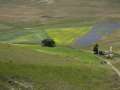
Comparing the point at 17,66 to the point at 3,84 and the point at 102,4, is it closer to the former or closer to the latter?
the point at 3,84

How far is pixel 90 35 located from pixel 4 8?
45.2m

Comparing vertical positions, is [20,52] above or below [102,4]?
above

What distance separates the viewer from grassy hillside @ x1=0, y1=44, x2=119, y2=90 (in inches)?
1496

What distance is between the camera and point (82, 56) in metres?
55.3

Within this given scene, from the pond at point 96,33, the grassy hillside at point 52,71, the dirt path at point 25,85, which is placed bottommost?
the pond at point 96,33

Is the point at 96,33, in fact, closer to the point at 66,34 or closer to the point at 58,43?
the point at 66,34

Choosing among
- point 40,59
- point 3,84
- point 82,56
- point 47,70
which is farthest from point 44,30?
point 3,84

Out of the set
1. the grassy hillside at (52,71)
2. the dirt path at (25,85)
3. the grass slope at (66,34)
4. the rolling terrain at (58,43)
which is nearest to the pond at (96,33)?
the rolling terrain at (58,43)

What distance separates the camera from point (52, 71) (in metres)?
42.4

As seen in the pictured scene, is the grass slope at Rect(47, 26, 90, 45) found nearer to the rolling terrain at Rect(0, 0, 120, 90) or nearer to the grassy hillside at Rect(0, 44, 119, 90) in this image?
the rolling terrain at Rect(0, 0, 120, 90)

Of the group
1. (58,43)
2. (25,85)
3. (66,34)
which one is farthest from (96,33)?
(25,85)

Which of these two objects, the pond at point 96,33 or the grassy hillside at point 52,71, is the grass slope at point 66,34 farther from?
the grassy hillside at point 52,71

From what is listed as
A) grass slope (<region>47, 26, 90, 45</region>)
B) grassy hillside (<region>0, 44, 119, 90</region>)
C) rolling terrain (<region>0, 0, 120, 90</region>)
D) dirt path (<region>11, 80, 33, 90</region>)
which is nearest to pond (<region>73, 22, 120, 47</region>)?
rolling terrain (<region>0, 0, 120, 90</region>)

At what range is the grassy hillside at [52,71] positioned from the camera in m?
38.0
